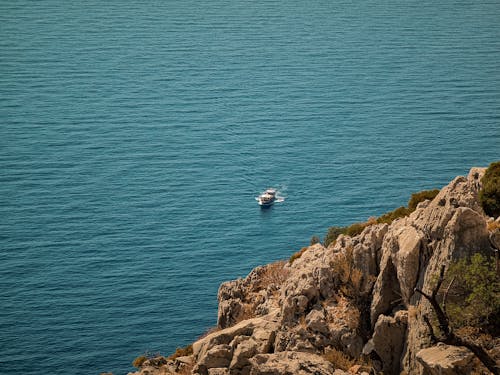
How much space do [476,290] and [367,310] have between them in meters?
9.68

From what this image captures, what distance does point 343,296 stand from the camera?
53.1 m

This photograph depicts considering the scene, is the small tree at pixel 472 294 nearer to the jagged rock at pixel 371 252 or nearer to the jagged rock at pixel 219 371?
the jagged rock at pixel 371 252

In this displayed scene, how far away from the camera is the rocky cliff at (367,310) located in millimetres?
44781

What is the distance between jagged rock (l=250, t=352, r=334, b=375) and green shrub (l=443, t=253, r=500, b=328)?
8.27 metres

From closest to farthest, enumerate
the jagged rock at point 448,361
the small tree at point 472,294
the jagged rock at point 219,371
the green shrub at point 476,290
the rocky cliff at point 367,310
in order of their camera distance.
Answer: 1. the jagged rock at point 448,361
2. the small tree at point 472,294
3. the green shrub at point 476,290
4. the rocky cliff at point 367,310
5. the jagged rock at point 219,371

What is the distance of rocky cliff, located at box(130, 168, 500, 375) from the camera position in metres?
44.8

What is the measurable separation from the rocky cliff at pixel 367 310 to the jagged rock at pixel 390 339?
0.19 ft

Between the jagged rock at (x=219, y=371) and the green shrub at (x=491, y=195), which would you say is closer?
the green shrub at (x=491, y=195)

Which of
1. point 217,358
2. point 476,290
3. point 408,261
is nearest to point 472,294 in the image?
point 476,290

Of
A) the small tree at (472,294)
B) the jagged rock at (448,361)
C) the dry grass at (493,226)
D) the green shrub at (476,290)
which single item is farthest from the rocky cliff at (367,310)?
the green shrub at (476,290)

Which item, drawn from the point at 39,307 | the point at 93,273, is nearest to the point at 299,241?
the point at 93,273

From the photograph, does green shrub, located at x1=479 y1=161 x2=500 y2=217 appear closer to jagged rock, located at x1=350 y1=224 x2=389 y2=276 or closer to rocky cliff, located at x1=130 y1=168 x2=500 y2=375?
rocky cliff, located at x1=130 y1=168 x2=500 y2=375

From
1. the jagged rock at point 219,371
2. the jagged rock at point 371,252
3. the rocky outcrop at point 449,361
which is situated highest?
the jagged rock at point 371,252

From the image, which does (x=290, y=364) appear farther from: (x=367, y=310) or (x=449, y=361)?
(x=449, y=361)
